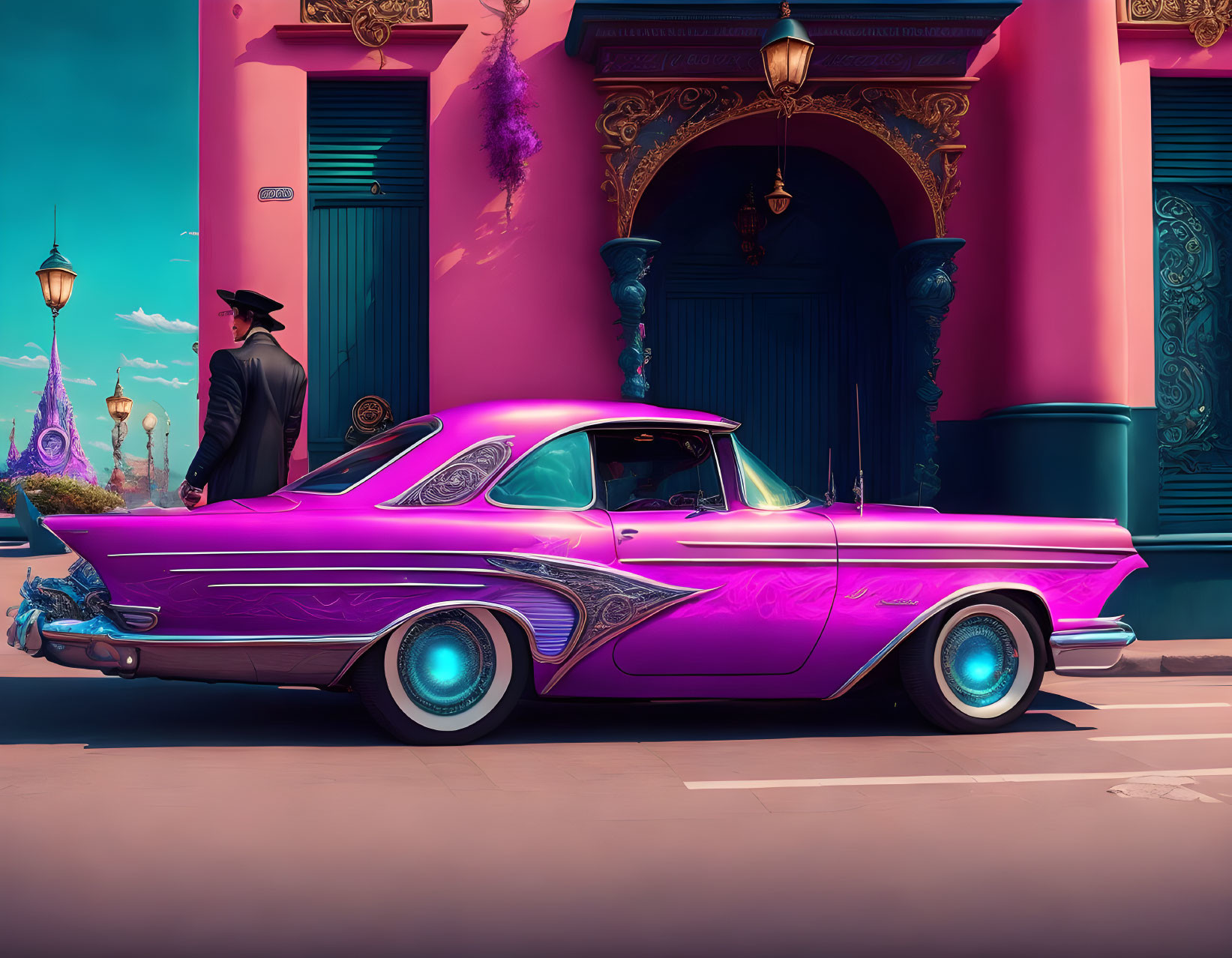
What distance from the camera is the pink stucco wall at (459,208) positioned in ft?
30.0

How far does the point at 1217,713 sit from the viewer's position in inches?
253

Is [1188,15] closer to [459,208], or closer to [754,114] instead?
[754,114]

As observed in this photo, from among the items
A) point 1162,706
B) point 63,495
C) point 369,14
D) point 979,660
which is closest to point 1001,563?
point 979,660

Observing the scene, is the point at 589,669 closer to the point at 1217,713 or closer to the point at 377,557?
the point at 377,557

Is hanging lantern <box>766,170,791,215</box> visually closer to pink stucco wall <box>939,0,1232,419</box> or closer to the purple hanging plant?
pink stucco wall <box>939,0,1232,419</box>

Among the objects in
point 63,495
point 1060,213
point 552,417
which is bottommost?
point 63,495

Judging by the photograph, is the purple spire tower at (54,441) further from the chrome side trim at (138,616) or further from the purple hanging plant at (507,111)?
the chrome side trim at (138,616)

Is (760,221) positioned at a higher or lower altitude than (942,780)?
higher

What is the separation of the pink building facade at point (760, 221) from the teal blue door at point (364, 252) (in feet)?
0.06

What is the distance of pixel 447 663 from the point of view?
17.2 feet

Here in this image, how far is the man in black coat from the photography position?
247 inches

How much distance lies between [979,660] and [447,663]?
2599 millimetres

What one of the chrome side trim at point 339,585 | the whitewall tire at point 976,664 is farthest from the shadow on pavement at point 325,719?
the chrome side trim at point 339,585

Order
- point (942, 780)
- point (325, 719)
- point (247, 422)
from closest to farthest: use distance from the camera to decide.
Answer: point (942, 780)
point (325, 719)
point (247, 422)
